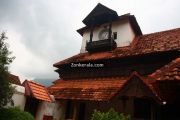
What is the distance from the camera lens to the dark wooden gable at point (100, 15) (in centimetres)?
1892

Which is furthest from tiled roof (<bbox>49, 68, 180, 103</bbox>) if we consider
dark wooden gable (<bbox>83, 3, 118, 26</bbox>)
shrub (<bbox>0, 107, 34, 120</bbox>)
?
dark wooden gable (<bbox>83, 3, 118, 26</bbox>)

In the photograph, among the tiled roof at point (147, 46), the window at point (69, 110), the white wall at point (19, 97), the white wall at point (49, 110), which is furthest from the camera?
the window at point (69, 110)

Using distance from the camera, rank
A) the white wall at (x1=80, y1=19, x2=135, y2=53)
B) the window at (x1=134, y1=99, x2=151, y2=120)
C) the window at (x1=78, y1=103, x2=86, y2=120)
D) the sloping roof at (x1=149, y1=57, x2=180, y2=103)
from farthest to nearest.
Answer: the white wall at (x1=80, y1=19, x2=135, y2=53) → the window at (x1=78, y1=103, x2=86, y2=120) → the window at (x1=134, y1=99, x2=151, y2=120) → the sloping roof at (x1=149, y1=57, x2=180, y2=103)

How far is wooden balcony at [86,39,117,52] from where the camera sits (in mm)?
17842

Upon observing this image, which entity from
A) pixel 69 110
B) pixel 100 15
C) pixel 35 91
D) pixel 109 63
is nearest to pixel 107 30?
pixel 100 15

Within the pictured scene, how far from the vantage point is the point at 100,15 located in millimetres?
19406

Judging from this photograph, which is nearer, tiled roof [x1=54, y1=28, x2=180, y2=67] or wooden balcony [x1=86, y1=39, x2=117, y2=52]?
tiled roof [x1=54, y1=28, x2=180, y2=67]

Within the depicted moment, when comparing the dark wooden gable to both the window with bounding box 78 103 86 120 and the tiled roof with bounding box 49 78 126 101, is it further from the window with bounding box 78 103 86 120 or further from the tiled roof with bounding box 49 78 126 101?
the window with bounding box 78 103 86 120

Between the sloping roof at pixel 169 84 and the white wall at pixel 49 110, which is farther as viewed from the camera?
the white wall at pixel 49 110

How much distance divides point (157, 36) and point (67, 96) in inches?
338

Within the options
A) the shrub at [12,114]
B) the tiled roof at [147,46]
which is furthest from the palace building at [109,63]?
the shrub at [12,114]

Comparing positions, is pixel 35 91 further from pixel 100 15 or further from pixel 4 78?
pixel 100 15

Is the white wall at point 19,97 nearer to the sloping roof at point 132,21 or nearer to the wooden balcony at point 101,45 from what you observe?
the wooden balcony at point 101,45

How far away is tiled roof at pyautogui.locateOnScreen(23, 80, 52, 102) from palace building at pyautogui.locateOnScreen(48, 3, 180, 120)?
718mm
